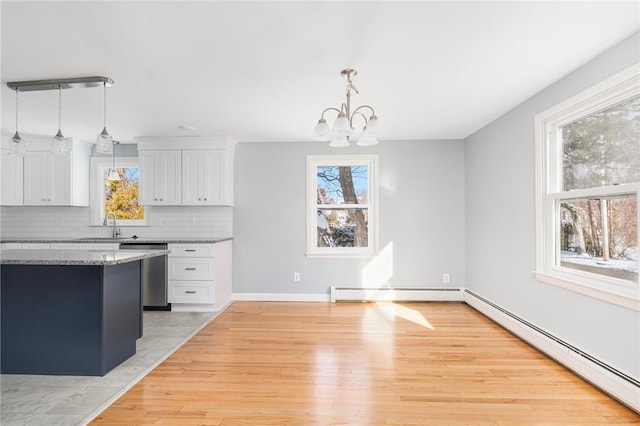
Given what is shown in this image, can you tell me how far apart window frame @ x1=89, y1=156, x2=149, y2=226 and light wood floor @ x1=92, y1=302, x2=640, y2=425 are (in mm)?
2578

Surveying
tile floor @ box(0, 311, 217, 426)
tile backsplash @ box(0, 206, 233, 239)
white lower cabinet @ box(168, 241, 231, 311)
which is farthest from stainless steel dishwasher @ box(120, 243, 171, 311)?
tile floor @ box(0, 311, 217, 426)

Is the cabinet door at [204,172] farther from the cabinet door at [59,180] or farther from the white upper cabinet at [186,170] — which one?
the cabinet door at [59,180]

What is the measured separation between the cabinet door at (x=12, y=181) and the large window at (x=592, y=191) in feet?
20.6

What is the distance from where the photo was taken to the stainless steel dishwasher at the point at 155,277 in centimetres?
429

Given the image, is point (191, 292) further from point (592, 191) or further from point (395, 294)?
point (592, 191)

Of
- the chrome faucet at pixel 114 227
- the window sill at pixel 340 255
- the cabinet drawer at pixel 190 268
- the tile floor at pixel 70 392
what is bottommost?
the tile floor at pixel 70 392

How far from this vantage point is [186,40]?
215cm

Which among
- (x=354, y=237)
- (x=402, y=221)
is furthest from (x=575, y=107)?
(x=354, y=237)

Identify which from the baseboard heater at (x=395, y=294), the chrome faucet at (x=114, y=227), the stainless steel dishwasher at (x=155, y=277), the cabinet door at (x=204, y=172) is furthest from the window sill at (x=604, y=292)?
the chrome faucet at (x=114, y=227)

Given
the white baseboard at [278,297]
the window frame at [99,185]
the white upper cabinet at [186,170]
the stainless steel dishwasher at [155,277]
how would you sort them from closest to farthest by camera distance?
the stainless steel dishwasher at [155,277] → the white upper cabinet at [186,170] → the white baseboard at [278,297] → the window frame at [99,185]

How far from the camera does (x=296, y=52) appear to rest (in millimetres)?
2293

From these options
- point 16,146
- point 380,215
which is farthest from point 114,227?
point 380,215

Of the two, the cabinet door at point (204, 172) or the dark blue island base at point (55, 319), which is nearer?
the dark blue island base at point (55, 319)

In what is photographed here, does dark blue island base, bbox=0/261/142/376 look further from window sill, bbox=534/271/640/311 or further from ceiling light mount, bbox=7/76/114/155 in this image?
window sill, bbox=534/271/640/311
